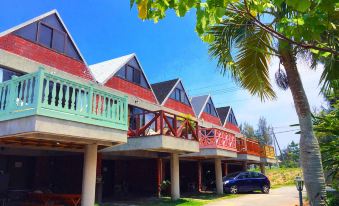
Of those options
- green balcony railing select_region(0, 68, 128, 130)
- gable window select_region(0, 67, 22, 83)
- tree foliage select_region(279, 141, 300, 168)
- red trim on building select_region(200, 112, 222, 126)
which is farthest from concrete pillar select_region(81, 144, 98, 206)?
tree foliage select_region(279, 141, 300, 168)

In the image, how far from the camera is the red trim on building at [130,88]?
18484 millimetres

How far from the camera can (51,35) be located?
1503 centimetres

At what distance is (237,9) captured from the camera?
4.47 meters

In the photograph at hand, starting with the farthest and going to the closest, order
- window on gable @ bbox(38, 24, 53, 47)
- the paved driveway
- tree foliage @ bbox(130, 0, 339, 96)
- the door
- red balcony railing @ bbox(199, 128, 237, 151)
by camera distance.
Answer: the door < red balcony railing @ bbox(199, 128, 237, 151) < the paved driveway < window on gable @ bbox(38, 24, 53, 47) < tree foliage @ bbox(130, 0, 339, 96)

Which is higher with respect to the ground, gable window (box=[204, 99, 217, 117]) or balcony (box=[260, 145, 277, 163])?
gable window (box=[204, 99, 217, 117])

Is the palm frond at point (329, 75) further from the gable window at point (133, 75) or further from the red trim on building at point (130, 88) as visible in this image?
the gable window at point (133, 75)

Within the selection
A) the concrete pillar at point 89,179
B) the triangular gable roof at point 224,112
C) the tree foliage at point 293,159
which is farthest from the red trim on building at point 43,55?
the tree foliage at point 293,159

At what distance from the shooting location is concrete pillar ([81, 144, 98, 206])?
35.6 ft

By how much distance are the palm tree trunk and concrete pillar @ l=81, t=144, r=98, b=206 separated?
7051mm

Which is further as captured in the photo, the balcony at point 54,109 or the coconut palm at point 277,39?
the balcony at point 54,109

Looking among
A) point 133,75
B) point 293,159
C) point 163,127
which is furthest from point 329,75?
point 293,159

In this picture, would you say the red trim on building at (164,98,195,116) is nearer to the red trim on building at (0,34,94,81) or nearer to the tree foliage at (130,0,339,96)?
the red trim on building at (0,34,94,81)

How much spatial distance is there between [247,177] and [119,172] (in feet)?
31.0

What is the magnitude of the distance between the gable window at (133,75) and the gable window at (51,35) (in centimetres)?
372
